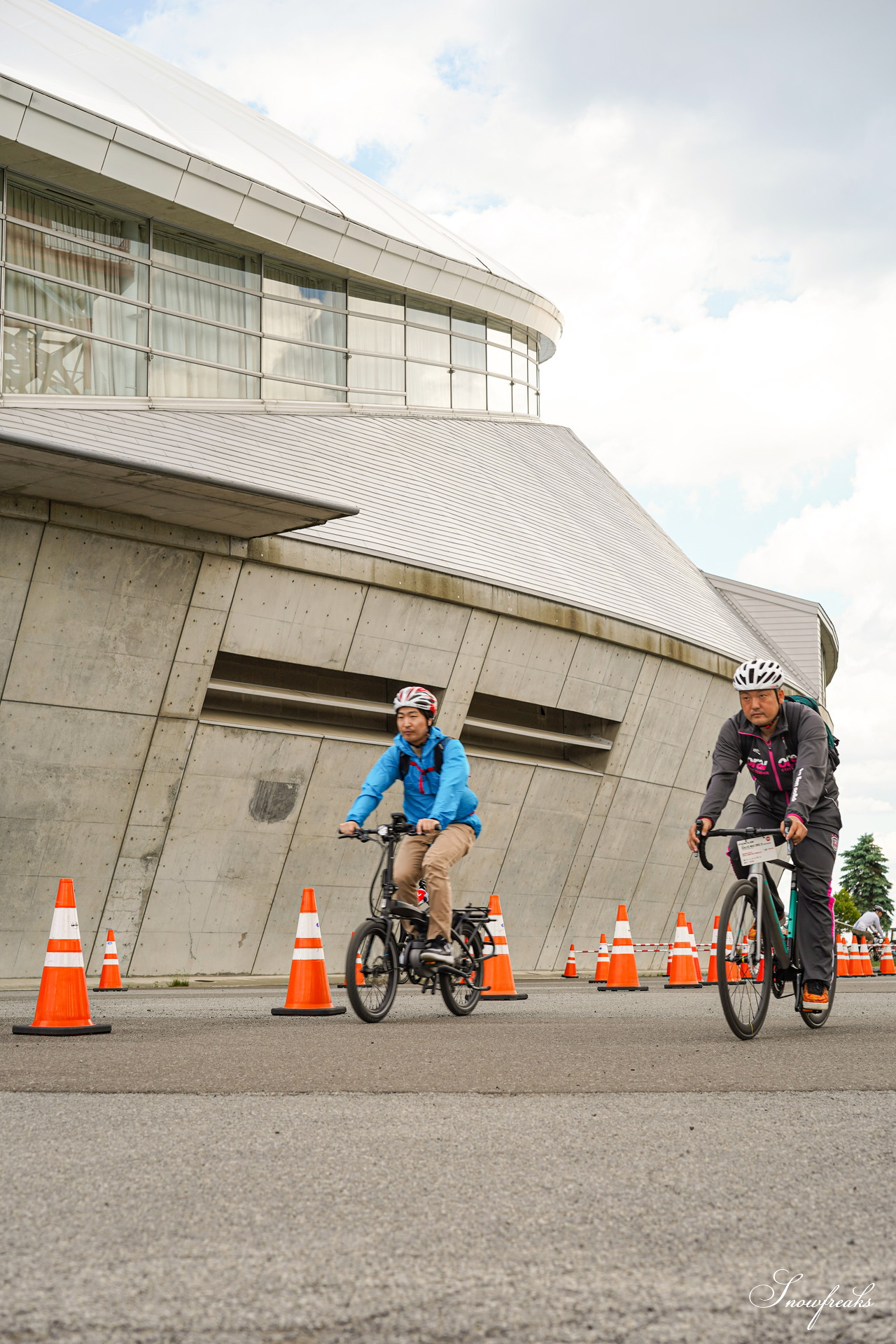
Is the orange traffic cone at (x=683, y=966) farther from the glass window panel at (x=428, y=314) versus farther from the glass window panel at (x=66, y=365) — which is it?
the glass window panel at (x=428, y=314)

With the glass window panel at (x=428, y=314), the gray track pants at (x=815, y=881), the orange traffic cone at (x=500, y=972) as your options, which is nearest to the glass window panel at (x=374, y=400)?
the glass window panel at (x=428, y=314)

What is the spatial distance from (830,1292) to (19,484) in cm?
1411

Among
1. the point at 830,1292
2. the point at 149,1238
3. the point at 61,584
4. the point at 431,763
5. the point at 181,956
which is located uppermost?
the point at 61,584

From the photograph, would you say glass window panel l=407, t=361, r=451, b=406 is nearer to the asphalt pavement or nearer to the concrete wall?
the concrete wall

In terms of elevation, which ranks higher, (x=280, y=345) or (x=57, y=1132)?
(x=280, y=345)

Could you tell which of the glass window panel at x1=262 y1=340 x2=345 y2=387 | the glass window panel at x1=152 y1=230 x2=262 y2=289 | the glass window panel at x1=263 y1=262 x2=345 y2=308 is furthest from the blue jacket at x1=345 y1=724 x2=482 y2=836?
the glass window panel at x1=263 y1=262 x2=345 y2=308

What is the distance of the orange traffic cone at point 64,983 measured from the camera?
793 cm

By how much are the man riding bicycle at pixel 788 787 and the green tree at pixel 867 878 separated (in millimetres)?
97374

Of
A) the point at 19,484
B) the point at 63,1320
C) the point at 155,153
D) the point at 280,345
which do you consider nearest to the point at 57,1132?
the point at 63,1320

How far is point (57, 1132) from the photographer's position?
13.5 ft

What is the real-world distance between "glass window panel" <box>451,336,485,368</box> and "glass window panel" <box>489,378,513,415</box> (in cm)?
65

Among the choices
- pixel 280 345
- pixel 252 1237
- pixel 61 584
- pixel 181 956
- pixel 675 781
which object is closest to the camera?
pixel 252 1237

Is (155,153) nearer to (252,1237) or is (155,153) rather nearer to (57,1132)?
(57,1132)

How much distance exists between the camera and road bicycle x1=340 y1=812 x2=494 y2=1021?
8.60m
